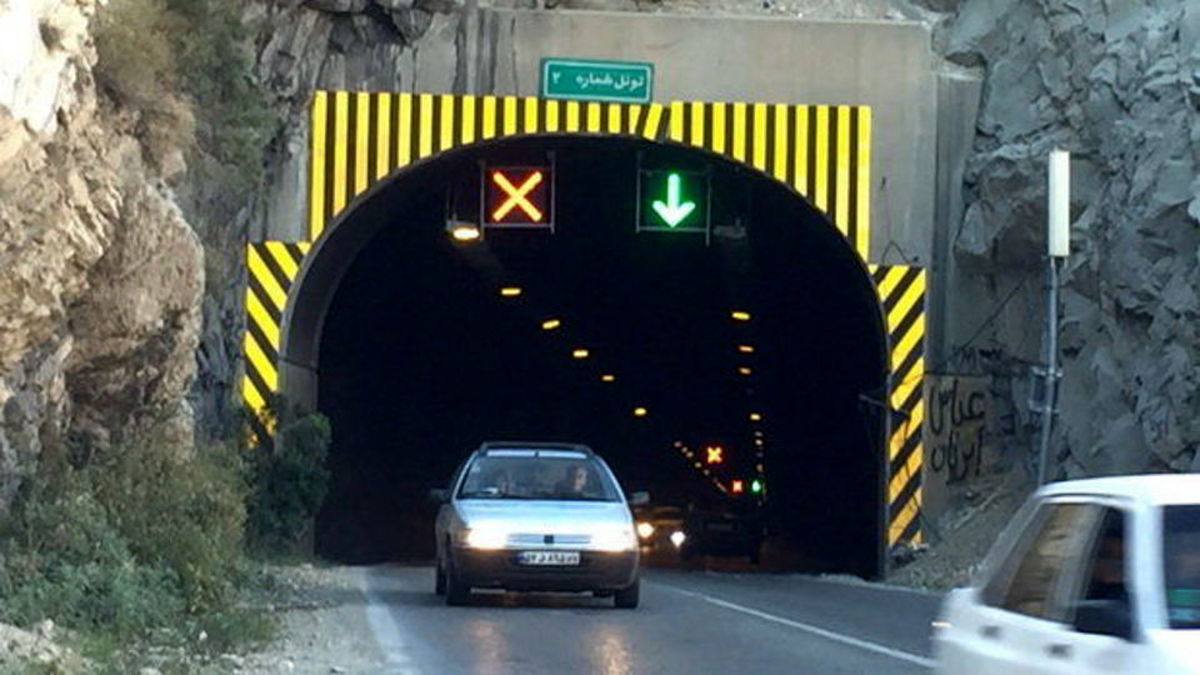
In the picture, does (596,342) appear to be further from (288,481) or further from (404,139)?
(288,481)

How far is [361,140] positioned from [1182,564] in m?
24.6

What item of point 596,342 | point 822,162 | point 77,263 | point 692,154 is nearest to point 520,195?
point 692,154

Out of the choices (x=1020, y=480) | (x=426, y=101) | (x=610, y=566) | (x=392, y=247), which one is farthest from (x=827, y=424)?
(x=610, y=566)

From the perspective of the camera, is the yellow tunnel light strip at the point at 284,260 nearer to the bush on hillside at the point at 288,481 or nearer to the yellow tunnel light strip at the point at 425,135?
the bush on hillside at the point at 288,481

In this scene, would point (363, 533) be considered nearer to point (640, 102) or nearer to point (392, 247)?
point (392, 247)

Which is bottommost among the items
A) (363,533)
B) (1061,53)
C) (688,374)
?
(363,533)

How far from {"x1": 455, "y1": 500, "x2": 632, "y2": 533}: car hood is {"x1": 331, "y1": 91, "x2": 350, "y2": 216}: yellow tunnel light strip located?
9.41m

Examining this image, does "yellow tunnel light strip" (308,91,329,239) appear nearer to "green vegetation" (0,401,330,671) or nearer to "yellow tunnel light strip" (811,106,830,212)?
"yellow tunnel light strip" (811,106,830,212)

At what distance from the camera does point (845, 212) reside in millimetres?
32094

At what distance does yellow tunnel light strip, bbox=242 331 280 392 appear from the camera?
1224 inches

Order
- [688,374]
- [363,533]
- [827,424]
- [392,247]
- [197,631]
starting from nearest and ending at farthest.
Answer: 1. [197,631]
2. [392,247]
3. [827,424]
4. [363,533]
5. [688,374]

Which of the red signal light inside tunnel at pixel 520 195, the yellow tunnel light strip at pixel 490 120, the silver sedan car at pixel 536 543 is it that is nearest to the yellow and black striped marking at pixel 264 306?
the yellow tunnel light strip at pixel 490 120

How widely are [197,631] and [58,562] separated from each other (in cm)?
118

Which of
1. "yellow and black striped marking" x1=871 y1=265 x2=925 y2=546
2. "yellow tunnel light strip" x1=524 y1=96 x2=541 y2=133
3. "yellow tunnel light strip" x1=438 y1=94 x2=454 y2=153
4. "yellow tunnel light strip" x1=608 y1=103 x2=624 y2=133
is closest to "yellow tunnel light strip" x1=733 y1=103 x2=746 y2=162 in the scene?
"yellow tunnel light strip" x1=608 y1=103 x2=624 y2=133
